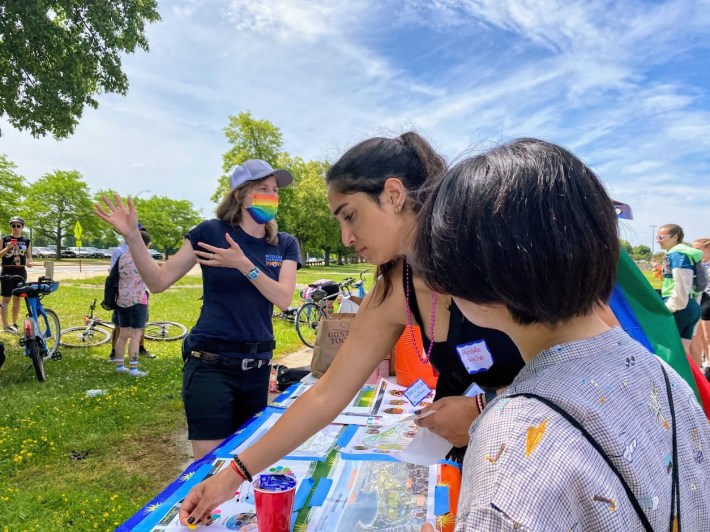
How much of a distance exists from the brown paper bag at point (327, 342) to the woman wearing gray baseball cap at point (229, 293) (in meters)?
0.93

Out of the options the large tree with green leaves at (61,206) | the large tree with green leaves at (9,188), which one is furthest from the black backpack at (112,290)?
the large tree with green leaves at (61,206)

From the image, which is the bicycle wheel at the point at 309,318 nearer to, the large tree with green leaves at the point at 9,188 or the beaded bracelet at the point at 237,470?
the beaded bracelet at the point at 237,470

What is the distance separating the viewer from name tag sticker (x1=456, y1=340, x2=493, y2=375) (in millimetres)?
1266

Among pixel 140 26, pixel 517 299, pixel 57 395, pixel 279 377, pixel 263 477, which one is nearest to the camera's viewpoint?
pixel 517 299

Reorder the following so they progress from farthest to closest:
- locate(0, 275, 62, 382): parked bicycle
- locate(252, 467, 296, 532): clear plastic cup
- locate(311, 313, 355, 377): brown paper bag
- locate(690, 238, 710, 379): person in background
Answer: locate(690, 238, 710, 379): person in background, locate(0, 275, 62, 382): parked bicycle, locate(311, 313, 355, 377): brown paper bag, locate(252, 467, 296, 532): clear plastic cup

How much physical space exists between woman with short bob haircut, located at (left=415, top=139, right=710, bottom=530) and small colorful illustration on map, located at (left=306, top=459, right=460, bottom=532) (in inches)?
29.5

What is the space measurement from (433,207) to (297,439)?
86 centimetres

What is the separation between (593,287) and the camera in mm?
640

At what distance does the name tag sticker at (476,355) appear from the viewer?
4.15 ft

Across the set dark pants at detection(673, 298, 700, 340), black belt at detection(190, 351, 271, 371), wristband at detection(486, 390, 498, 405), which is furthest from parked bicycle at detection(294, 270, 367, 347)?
wristband at detection(486, 390, 498, 405)

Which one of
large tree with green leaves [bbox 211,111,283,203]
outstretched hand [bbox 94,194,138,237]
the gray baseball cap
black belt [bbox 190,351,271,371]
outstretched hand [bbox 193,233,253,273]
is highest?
large tree with green leaves [bbox 211,111,283,203]

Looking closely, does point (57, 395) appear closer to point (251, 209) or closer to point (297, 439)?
point (251, 209)

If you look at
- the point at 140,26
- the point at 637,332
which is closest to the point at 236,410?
the point at 637,332

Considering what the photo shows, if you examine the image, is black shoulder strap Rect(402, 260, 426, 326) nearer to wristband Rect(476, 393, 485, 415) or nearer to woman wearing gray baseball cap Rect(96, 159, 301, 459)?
wristband Rect(476, 393, 485, 415)
